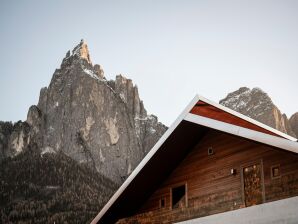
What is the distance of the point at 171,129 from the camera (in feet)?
37.5

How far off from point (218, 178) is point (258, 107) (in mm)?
102521

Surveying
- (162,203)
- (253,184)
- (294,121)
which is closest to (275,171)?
(253,184)

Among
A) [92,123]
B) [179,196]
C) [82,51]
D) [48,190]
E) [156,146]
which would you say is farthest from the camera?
[82,51]

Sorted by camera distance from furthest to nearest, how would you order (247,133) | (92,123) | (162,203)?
(92,123), (162,203), (247,133)

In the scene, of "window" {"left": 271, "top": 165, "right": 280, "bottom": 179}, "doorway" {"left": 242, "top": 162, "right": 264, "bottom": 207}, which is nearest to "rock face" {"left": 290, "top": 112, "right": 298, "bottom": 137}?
"doorway" {"left": 242, "top": 162, "right": 264, "bottom": 207}

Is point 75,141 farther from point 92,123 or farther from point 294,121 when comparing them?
point 294,121

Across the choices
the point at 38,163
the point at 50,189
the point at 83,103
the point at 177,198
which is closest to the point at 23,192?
the point at 50,189

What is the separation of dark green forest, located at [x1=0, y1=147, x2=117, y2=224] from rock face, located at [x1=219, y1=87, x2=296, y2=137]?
1323 inches

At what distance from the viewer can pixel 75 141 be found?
10400 centimetres

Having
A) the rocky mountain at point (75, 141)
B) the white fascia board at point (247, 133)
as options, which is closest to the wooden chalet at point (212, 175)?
the white fascia board at point (247, 133)

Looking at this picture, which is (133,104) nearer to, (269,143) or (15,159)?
(15,159)

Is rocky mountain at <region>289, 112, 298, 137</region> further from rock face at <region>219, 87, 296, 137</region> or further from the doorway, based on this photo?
the doorway

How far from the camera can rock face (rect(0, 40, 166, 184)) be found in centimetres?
10319

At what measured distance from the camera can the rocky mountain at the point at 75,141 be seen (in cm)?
7862
